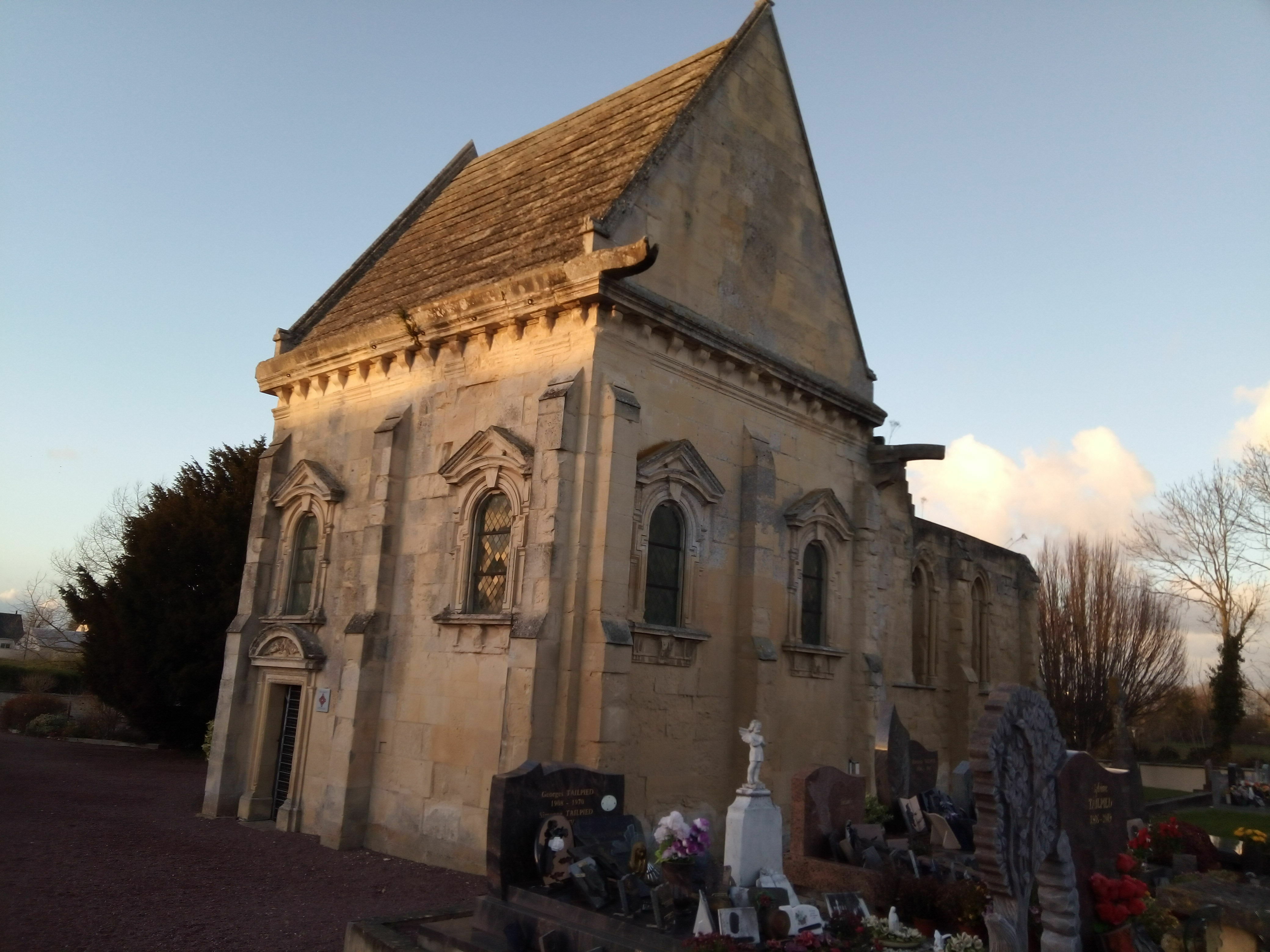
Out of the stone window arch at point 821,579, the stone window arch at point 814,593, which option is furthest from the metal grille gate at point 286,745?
the stone window arch at point 814,593

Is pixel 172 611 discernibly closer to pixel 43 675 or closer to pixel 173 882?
pixel 173 882

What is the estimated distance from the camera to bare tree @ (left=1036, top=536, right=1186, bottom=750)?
33438 mm

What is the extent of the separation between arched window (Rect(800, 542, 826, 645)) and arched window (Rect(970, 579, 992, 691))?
25.8 feet

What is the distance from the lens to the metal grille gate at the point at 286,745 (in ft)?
51.1

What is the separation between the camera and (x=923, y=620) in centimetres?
2042

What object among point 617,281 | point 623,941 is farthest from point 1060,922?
point 617,281

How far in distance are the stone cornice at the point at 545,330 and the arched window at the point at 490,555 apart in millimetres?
2455

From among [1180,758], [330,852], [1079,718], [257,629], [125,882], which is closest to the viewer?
[125,882]

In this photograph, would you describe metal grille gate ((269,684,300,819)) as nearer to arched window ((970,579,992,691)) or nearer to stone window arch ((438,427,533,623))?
stone window arch ((438,427,533,623))

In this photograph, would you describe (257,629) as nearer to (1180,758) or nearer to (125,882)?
(125,882)

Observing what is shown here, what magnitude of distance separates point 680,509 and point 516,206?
6.64 meters

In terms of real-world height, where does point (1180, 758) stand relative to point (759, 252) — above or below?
below

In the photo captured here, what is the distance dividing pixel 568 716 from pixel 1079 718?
28.7 meters

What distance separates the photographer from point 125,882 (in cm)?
1062
